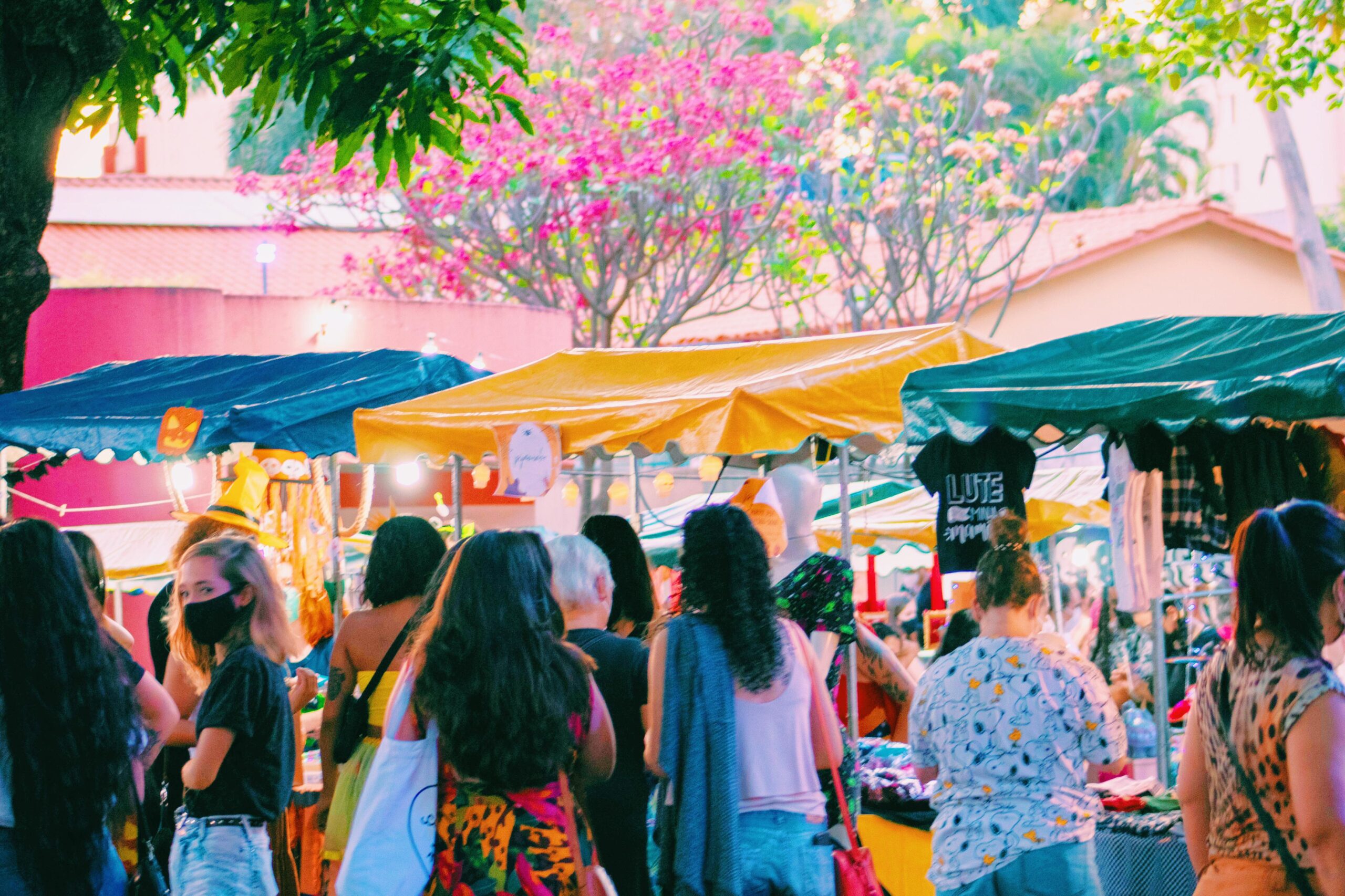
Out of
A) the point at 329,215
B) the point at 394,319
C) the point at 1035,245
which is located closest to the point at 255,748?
the point at 394,319

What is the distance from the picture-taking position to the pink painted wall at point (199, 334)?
47.9 feet

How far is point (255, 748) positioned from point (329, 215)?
814 inches

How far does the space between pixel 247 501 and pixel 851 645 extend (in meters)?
3.76

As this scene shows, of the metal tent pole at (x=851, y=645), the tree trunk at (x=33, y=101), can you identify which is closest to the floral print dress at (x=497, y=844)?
the metal tent pole at (x=851, y=645)

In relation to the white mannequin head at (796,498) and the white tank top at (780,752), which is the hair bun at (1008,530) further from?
the white tank top at (780,752)

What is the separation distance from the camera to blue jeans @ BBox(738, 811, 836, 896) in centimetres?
374

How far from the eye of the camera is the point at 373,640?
4699mm

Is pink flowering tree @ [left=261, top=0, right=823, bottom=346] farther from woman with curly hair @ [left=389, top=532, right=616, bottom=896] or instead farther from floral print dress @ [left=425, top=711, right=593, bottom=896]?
floral print dress @ [left=425, top=711, right=593, bottom=896]

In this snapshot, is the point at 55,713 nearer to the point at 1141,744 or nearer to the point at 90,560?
the point at 90,560

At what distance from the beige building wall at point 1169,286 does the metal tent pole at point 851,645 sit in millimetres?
18167

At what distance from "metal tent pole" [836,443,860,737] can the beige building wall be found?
1817cm

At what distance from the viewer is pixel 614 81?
16.9 metres

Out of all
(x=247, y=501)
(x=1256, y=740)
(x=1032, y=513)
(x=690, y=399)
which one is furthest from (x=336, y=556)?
(x=1032, y=513)

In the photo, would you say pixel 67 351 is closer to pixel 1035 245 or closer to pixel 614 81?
pixel 614 81
